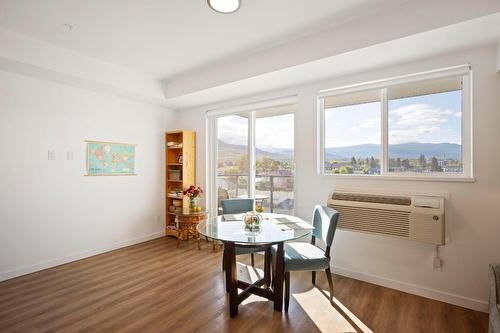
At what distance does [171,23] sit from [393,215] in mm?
2817

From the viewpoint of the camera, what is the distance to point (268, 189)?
380cm

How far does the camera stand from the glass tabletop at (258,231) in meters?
2.07

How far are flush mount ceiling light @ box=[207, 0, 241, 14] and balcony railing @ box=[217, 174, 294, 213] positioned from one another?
2173 millimetres

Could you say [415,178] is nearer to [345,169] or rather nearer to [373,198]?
[373,198]

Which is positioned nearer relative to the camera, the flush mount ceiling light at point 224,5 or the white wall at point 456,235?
the flush mount ceiling light at point 224,5

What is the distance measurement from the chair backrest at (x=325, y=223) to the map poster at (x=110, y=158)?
3005mm

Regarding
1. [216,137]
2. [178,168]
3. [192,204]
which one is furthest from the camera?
[178,168]

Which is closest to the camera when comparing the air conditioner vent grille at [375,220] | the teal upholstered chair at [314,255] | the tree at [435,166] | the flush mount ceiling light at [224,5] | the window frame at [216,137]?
the flush mount ceiling light at [224,5]

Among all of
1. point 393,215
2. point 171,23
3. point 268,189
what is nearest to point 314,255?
point 393,215

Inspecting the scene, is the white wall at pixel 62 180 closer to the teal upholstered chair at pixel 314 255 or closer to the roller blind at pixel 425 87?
the teal upholstered chair at pixel 314 255

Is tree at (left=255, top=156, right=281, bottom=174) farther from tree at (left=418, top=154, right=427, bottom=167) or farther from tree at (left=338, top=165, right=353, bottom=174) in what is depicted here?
tree at (left=418, top=154, right=427, bottom=167)

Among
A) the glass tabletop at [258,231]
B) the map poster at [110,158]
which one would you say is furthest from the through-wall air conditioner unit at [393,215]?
the map poster at [110,158]

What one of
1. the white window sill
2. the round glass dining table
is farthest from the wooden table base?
the white window sill

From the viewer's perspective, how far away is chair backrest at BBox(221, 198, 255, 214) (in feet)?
10.3
